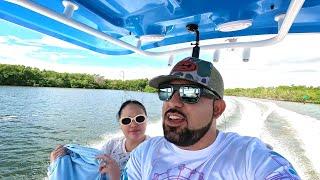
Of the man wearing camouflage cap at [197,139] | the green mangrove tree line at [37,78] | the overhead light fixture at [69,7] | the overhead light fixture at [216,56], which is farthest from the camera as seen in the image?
the green mangrove tree line at [37,78]

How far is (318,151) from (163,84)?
7876 mm

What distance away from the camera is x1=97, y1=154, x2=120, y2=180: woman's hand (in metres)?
1.80

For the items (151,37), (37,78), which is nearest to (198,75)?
(151,37)

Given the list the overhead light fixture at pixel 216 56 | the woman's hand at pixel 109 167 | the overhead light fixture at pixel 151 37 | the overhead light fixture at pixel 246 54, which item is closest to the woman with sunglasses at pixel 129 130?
the woman's hand at pixel 109 167

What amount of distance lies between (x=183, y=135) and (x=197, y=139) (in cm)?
5

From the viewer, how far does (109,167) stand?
183cm

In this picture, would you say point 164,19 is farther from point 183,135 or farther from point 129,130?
point 183,135

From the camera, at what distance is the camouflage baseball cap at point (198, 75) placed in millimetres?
1182

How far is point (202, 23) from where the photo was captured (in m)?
1.98

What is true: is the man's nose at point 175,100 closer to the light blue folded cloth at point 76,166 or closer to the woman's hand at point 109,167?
the woman's hand at point 109,167

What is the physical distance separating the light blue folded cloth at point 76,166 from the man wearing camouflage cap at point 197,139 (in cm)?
81

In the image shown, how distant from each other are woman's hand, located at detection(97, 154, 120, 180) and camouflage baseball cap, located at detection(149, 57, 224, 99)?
74 centimetres

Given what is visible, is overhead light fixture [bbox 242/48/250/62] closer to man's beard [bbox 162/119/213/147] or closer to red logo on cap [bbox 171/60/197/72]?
red logo on cap [bbox 171/60/197/72]

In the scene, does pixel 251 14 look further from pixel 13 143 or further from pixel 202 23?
pixel 13 143
